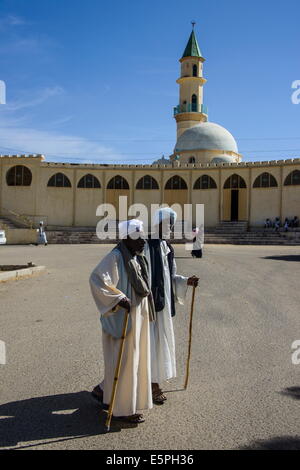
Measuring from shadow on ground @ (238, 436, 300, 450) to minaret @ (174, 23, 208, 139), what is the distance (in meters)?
44.8

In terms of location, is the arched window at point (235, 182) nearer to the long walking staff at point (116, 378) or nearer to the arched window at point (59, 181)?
the arched window at point (59, 181)

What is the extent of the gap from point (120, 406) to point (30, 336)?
2856mm

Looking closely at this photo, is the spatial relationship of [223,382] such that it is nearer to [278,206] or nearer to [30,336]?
[30,336]

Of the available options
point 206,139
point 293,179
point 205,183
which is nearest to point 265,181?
point 293,179

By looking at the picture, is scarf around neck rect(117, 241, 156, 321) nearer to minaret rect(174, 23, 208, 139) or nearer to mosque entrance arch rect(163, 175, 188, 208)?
mosque entrance arch rect(163, 175, 188, 208)

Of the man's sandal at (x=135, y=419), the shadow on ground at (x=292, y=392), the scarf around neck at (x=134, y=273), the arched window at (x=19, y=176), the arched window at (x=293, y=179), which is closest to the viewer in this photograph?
the man's sandal at (x=135, y=419)

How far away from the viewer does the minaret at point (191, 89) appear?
46.0 m

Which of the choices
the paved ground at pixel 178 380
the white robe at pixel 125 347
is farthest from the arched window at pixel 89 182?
the white robe at pixel 125 347

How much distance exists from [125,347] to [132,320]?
8.4 inches

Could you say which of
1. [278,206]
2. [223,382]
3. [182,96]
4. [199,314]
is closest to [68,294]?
[199,314]

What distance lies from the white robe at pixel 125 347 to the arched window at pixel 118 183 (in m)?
33.7

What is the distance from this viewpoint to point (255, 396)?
4.13m

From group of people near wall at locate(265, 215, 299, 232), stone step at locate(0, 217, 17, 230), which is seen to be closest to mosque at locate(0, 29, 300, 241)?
stone step at locate(0, 217, 17, 230)

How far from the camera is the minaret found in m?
46.0
